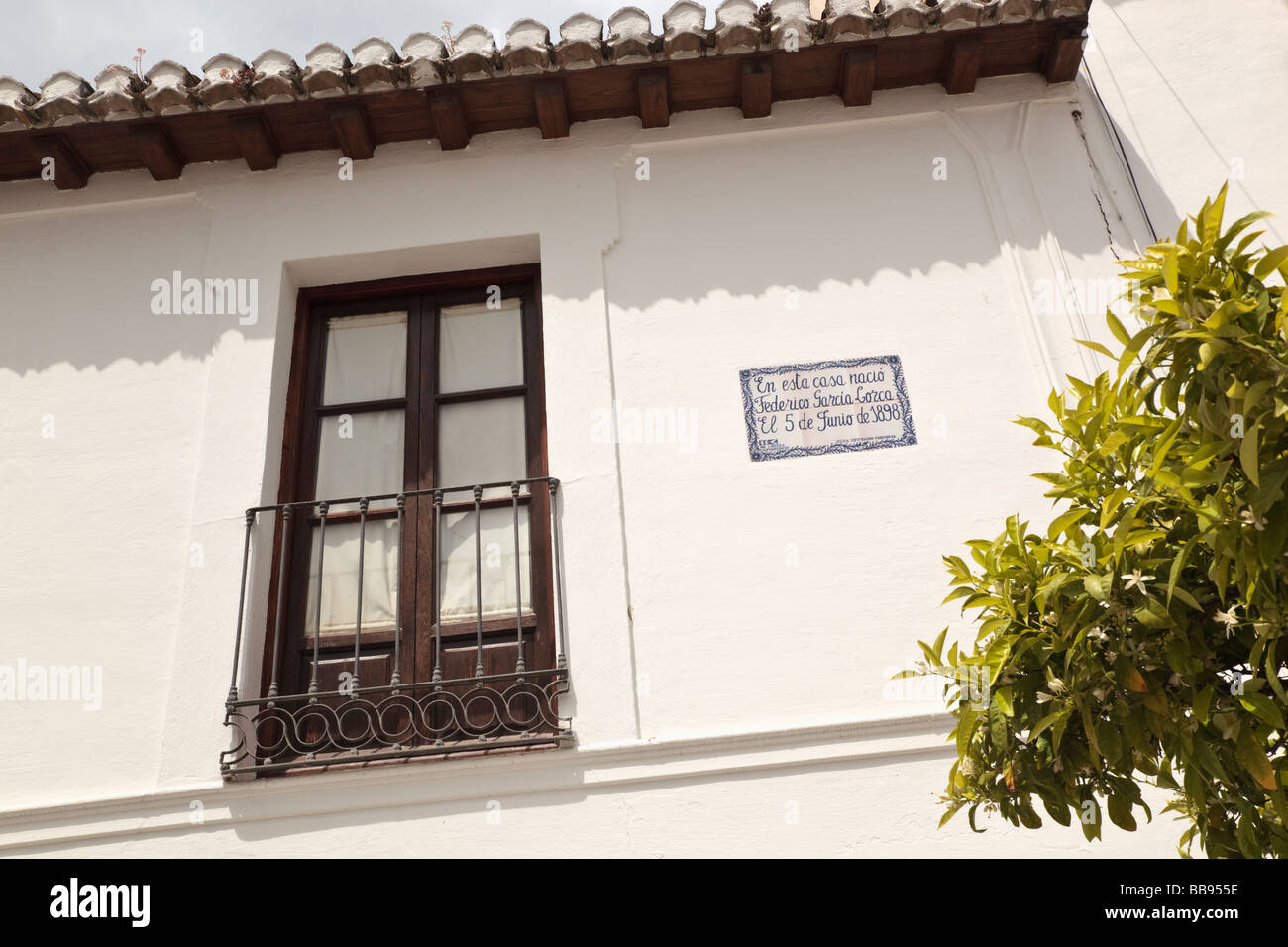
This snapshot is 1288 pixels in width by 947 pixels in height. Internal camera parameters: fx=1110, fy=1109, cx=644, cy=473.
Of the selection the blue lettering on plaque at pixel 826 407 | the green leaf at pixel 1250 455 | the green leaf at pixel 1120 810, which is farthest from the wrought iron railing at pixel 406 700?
the green leaf at pixel 1250 455

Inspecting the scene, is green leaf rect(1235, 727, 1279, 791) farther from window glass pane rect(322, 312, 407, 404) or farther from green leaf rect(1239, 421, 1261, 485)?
window glass pane rect(322, 312, 407, 404)

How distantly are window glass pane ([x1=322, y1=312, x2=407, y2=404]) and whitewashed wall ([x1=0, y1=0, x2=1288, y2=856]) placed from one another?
23cm

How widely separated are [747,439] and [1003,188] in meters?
1.69

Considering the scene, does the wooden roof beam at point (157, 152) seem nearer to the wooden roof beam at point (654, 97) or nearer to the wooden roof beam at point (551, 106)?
the wooden roof beam at point (551, 106)

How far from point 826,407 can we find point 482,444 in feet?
4.83

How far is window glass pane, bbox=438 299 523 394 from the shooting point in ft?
16.2

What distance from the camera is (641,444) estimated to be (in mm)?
4496

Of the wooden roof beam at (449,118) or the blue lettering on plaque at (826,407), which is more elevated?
the wooden roof beam at (449,118)

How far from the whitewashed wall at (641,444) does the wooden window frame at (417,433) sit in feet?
0.37

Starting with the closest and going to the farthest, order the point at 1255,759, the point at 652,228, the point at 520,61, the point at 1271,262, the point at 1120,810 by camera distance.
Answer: the point at 1271,262
the point at 1255,759
the point at 1120,810
the point at 520,61
the point at 652,228

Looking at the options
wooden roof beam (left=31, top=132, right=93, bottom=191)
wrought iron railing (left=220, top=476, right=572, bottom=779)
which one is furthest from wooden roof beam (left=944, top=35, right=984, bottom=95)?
wooden roof beam (left=31, top=132, right=93, bottom=191)

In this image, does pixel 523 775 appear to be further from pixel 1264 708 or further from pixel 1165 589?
pixel 1264 708

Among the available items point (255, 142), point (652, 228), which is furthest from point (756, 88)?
point (255, 142)

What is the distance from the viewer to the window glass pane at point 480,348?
16.2 feet
